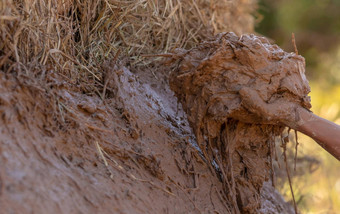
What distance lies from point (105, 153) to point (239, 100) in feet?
1.87

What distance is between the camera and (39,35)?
1.47 m

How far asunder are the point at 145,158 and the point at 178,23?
1158mm

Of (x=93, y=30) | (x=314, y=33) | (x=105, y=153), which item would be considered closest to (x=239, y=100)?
(x=105, y=153)

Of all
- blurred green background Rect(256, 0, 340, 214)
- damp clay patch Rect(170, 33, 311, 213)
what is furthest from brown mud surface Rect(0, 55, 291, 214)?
blurred green background Rect(256, 0, 340, 214)

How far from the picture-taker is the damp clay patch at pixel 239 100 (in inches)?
62.0

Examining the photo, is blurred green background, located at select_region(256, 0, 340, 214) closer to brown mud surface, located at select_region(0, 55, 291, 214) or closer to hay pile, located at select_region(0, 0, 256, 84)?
hay pile, located at select_region(0, 0, 256, 84)

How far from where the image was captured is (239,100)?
157cm

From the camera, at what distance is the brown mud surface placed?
3.74 ft

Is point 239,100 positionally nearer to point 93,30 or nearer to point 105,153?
point 105,153

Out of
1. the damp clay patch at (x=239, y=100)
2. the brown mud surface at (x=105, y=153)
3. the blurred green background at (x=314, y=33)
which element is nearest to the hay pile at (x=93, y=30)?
the brown mud surface at (x=105, y=153)

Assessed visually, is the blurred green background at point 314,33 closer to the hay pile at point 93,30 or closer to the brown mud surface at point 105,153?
the hay pile at point 93,30

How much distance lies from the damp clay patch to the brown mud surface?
15 mm

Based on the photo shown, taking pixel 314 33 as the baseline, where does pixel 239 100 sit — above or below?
below

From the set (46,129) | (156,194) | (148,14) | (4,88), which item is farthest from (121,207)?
(148,14)
